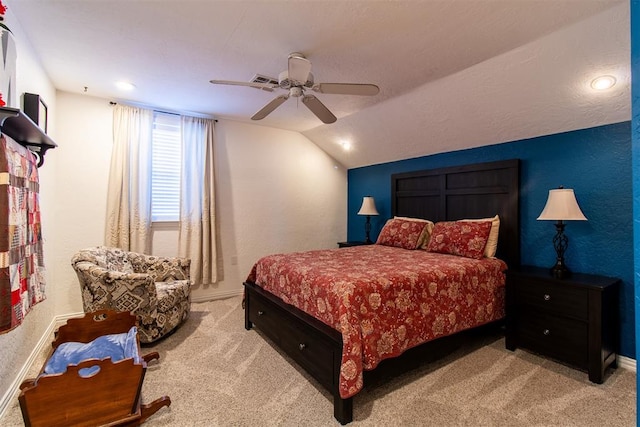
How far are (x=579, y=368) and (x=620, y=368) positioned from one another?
378mm

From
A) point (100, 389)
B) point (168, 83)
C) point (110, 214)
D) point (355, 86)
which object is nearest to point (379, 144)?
point (355, 86)

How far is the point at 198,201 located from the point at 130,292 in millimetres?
1653

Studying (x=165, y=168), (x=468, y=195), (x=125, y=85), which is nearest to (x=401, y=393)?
(x=468, y=195)

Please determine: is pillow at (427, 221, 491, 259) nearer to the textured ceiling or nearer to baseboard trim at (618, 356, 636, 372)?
the textured ceiling

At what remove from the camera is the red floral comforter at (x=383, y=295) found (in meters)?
1.88

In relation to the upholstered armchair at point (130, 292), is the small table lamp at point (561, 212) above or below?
above

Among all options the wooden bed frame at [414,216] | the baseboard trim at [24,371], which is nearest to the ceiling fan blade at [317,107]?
the wooden bed frame at [414,216]

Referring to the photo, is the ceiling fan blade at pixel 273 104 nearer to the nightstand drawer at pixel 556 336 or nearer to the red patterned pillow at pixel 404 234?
the red patterned pillow at pixel 404 234

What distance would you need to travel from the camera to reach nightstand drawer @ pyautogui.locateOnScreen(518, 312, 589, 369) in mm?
2291

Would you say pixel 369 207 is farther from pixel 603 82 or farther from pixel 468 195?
pixel 603 82

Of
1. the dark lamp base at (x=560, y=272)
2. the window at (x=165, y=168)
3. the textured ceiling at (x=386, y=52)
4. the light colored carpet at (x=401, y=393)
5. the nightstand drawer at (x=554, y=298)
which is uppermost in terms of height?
the textured ceiling at (x=386, y=52)

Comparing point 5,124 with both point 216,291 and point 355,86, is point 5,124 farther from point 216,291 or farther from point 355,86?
point 216,291

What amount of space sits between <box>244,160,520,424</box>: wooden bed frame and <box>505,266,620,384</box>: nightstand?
60 cm

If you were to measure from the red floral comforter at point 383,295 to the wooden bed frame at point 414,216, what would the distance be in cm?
10
